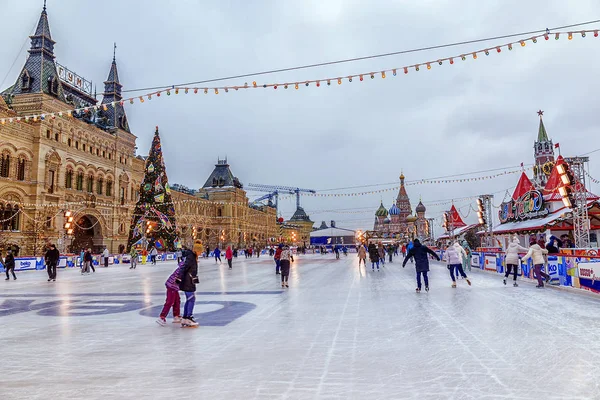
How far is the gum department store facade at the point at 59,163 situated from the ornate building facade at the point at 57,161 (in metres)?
0.07

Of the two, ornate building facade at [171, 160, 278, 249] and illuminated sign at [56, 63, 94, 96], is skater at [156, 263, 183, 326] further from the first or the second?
ornate building facade at [171, 160, 278, 249]

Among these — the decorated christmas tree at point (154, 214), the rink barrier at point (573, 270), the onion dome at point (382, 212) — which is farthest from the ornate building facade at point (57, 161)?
the onion dome at point (382, 212)

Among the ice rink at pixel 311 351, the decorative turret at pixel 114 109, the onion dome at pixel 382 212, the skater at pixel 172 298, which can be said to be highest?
the decorative turret at pixel 114 109

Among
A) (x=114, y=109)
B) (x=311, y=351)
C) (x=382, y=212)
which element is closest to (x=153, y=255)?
(x=114, y=109)

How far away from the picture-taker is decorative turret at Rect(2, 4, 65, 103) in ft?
114

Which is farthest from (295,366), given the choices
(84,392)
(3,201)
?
(3,201)

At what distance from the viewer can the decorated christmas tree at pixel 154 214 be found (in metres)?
34.8

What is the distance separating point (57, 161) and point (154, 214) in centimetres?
946

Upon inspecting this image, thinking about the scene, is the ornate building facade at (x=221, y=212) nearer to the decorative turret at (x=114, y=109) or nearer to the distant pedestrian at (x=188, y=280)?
the decorative turret at (x=114, y=109)

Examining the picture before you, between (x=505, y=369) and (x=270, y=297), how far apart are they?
23.9 ft

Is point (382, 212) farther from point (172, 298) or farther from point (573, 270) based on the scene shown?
point (172, 298)

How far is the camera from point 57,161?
1388 inches

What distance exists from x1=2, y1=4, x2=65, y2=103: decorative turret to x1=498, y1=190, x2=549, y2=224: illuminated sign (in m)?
38.4

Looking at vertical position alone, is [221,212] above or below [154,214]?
above
